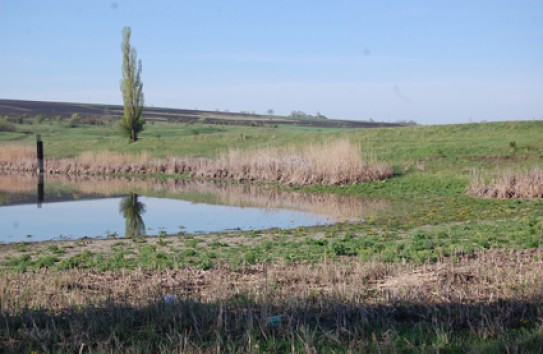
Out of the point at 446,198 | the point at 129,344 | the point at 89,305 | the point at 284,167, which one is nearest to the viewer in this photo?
the point at 129,344

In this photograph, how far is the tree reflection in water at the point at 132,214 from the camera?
57.1ft

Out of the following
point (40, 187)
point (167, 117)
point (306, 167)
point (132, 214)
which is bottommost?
point (40, 187)

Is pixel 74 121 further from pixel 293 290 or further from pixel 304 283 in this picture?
pixel 293 290

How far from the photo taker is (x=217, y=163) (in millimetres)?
32812

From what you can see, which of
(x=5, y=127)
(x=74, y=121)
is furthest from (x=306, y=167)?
(x=74, y=121)

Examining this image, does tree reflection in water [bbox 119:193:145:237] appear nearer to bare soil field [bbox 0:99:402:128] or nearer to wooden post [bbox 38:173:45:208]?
wooden post [bbox 38:173:45:208]

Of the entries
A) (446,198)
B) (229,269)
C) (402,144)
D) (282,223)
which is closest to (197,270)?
(229,269)

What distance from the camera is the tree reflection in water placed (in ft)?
57.1

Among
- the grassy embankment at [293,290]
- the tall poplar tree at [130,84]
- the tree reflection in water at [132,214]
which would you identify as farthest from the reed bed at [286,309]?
the tall poplar tree at [130,84]

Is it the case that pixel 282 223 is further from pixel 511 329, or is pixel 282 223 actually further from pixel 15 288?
pixel 511 329

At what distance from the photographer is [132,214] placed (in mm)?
21094

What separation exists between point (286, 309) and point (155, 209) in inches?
601

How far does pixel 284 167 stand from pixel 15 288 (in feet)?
69.7

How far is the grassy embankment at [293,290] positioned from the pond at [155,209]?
8.90ft
